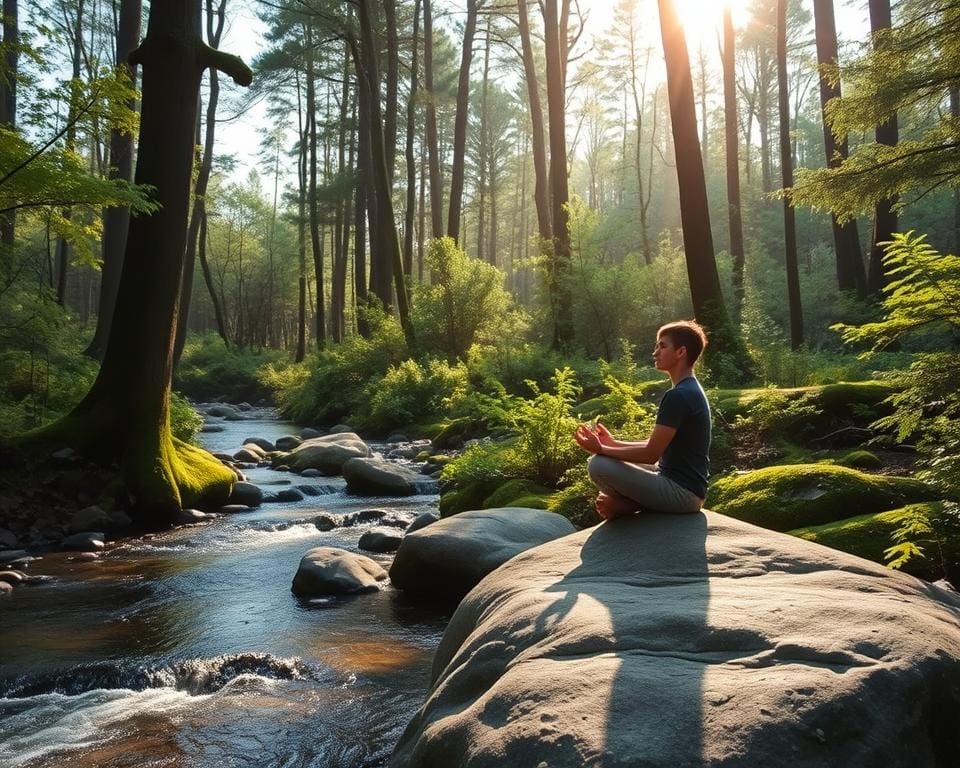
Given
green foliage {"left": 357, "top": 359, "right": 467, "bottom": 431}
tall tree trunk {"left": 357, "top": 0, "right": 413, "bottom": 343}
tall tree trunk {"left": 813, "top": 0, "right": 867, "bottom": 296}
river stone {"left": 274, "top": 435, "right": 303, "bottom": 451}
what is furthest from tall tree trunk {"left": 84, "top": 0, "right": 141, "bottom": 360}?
tall tree trunk {"left": 813, "top": 0, "right": 867, "bottom": 296}

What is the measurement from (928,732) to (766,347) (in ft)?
41.1

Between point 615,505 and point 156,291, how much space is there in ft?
26.2

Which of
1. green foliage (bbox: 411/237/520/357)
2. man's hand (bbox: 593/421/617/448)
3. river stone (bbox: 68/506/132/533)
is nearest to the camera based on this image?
man's hand (bbox: 593/421/617/448)

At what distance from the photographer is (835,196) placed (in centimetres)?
640

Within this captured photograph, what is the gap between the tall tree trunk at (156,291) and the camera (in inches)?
393

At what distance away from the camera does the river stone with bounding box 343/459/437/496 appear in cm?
1220

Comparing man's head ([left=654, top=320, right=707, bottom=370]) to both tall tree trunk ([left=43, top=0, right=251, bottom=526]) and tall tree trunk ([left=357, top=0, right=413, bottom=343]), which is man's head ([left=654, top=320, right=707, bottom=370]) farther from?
tall tree trunk ([left=357, top=0, right=413, bottom=343])

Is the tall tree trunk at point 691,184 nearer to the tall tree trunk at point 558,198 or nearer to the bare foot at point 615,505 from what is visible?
the tall tree trunk at point 558,198

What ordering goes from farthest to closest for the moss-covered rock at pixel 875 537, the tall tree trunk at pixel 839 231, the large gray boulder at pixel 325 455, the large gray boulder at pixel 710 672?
the tall tree trunk at pixel 839 231
the large gray boulder at pixel 325 455
the moss-covered rock at pixel 875 537
the large gray boulder at pixel 710 672

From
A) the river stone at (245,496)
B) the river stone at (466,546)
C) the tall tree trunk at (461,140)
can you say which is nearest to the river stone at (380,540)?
the river stone at (466,546)

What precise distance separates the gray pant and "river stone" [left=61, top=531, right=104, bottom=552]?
21.8ft

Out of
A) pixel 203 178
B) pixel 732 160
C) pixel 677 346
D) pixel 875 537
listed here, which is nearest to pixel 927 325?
pixel 875 537

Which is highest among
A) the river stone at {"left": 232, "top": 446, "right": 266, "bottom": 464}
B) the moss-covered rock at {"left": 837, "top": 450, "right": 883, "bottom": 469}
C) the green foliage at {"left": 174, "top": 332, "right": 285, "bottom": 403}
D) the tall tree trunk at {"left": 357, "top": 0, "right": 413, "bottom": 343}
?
the tall tree trunk at {"left": 357, "top": 0, "right": 413, "bottom": 343}

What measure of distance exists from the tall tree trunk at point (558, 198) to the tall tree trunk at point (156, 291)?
12.0 m
